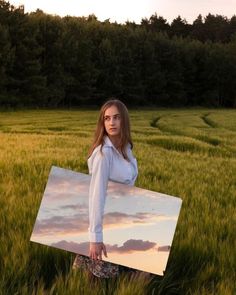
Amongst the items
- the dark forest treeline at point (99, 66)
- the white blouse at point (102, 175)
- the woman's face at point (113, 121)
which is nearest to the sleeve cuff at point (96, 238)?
the white blouse at point (102, 175)

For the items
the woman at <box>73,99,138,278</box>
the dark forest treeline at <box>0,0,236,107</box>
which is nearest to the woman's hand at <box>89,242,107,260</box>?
the woman at <box>73,99,138,278</box>

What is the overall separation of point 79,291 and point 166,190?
419 cm

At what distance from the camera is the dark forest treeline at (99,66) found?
61469 millimetres

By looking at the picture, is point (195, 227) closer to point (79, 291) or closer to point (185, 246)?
point (185, 246)

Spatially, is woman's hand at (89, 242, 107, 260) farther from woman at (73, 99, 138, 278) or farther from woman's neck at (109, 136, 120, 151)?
woman's neck at (109, 136, 120, 151)

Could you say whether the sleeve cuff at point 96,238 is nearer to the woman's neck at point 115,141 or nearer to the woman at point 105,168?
the woman at point 105,168

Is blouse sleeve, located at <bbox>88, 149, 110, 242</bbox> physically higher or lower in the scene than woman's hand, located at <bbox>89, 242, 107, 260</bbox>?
higher

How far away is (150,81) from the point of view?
272 feet

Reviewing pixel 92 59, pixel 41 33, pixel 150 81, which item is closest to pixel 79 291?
pixel 41 33

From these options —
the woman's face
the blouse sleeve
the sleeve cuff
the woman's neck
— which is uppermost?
the woman's face

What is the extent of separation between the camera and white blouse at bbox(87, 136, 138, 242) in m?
3.35

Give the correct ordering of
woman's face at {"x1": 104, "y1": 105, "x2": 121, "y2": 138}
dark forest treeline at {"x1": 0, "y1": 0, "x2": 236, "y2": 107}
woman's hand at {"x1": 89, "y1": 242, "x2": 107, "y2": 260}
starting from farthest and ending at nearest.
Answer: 1. dark forest treeline at {"x1": 0, "y1": 0, "x2": 236, "y2": 107}
2. woman's face at {"x1": 104, "y1": 105, "x2": 121, "y2": 138}
3. woman's hand at {"x1": 89, "y1": 242, "x2": 107, "y2": 260}

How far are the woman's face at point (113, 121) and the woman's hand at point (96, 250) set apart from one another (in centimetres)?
83

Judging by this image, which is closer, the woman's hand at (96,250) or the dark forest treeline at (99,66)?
the woman's hand at (96,250)
